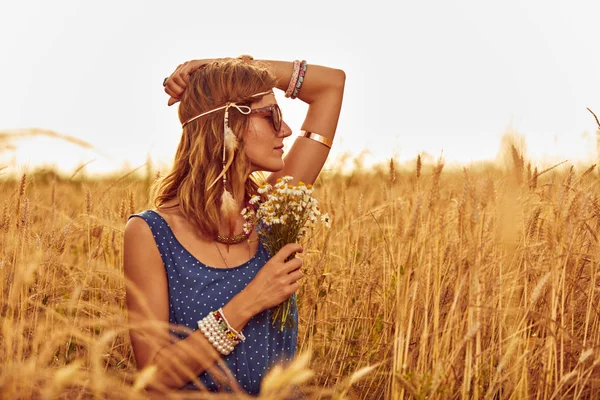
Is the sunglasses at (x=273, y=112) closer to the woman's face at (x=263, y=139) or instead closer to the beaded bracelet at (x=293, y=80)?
the woman's face at (x=263, y=139)

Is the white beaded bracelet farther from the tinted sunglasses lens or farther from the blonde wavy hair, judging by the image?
the tinted sunglasses lens

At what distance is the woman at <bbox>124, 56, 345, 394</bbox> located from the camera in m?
2.32

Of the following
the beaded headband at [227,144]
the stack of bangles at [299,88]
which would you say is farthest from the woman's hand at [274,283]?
the stack of bangles at [299,88]

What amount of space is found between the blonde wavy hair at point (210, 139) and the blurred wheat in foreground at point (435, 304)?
1.08 feet

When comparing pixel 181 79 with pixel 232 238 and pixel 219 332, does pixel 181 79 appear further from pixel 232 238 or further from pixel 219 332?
pixel 219 332

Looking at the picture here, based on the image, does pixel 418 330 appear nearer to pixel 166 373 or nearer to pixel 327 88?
pixel 166 373

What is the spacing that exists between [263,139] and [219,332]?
728 millimetres

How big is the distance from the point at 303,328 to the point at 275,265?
1.02 meters

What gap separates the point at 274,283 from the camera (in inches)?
91.7

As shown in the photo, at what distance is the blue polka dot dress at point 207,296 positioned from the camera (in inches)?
96.9

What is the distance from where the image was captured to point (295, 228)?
242cm

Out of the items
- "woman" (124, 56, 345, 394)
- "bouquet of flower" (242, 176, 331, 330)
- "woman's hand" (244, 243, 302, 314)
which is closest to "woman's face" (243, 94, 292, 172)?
"woman" (124, 56, 345, 394)

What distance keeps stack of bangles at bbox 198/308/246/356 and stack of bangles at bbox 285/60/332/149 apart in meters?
0.98

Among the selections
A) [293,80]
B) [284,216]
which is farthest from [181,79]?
[284,216]
